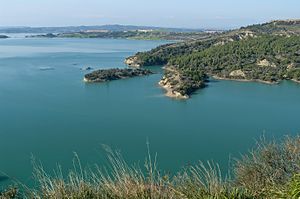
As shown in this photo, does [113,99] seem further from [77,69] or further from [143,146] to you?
[77,69]

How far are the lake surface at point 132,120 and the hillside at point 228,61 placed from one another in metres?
0.89

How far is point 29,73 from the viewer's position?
26.3 m

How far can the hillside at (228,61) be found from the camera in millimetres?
22570

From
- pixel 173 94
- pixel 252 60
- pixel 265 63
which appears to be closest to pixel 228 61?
pixel 252 60

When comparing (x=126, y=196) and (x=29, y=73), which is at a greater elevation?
(x=126, y=196)

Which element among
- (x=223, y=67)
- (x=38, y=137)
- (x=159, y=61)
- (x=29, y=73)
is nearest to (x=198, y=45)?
(x=159, y=61)

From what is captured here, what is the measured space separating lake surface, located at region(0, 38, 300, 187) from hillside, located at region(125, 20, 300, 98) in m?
0.89

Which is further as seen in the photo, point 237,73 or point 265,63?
→ point 265,63

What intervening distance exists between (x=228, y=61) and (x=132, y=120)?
14544mm

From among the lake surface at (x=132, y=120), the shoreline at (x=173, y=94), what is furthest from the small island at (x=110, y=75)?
the shoreline at (x=173, y=94)

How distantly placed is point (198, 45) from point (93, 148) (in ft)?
82.8

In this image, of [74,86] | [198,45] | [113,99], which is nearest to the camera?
[113,99]

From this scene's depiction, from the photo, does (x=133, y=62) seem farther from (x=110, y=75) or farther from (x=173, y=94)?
(x=173, y=94)

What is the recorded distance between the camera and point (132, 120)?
14938 mm
